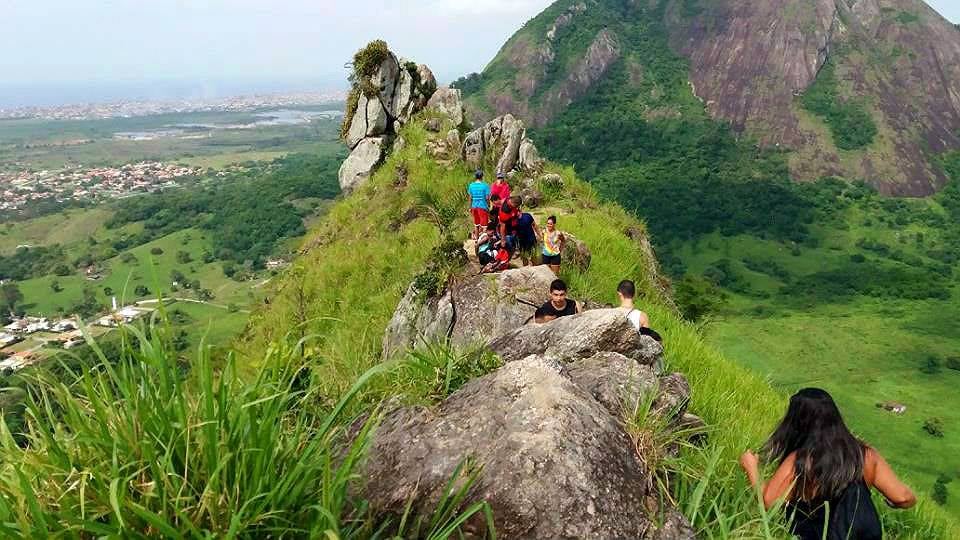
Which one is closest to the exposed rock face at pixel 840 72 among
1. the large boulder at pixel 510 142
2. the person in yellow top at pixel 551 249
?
the large boulder at pixel 510 142

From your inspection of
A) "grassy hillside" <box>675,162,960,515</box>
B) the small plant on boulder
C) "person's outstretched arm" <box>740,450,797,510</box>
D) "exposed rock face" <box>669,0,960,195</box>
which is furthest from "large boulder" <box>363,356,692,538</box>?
"exposed rock face" <box>669,0,960,195</box>

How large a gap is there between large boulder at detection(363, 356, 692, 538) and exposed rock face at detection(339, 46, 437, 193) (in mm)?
21479

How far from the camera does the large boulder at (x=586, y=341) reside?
19.9ft

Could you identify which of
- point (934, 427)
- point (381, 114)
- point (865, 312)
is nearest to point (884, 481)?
point (381, 114)

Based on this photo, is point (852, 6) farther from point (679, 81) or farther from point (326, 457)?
point (326, 457)

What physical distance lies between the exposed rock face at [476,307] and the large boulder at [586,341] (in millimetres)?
2615

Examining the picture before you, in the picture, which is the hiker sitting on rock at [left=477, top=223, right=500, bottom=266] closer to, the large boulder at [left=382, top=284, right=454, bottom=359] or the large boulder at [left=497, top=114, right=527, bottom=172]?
the large boulder at [left=382, top=284, right=454, bottom=359]

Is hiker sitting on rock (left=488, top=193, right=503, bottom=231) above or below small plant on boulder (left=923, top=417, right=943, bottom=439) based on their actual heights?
above

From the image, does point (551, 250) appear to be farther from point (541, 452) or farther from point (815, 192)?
point (815, 192)

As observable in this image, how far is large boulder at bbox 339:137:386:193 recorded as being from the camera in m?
24.2

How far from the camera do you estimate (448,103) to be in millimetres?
25844

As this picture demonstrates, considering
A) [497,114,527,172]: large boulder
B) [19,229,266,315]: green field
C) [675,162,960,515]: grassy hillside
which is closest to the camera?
[497,114,527,172]: large boulder

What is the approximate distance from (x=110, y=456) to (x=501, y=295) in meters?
7.58

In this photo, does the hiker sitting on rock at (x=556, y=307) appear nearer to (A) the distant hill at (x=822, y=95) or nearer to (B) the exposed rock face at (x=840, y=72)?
(A) the distant hill at (x=822, y=95)
